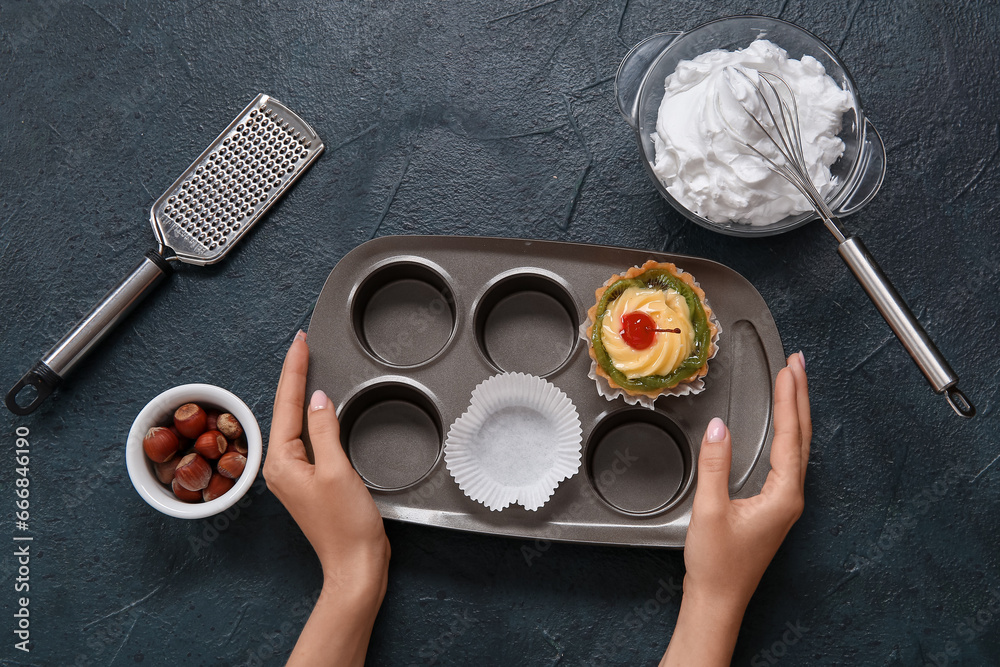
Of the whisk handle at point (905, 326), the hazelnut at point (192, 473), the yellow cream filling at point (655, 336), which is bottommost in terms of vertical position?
the whisk handle at point (905, 326)

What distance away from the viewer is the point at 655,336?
1764 millimetres

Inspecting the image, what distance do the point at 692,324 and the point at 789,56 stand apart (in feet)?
2.90

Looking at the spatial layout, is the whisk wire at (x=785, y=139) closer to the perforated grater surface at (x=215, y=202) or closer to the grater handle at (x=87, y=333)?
the perforated grater surface at (x=215, y=202)

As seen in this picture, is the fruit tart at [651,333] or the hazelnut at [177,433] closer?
the fruit tart at [651,333]

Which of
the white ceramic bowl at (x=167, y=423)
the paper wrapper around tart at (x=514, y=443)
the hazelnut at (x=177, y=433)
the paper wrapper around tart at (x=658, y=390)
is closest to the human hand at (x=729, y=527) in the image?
the paper wrapper around tart at (x=658, y=390)

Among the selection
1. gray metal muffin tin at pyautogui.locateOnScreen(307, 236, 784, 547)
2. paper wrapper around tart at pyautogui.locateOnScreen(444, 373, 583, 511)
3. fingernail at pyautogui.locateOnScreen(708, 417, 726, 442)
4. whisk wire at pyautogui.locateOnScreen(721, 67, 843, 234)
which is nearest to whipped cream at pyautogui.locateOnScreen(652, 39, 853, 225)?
whisk wire at pyautogui.locateOnScreen(721, 67, 843, 234)

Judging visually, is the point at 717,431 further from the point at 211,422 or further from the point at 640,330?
the point at 211,422

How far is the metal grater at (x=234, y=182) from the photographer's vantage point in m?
2.13

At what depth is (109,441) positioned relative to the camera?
7.02 feet

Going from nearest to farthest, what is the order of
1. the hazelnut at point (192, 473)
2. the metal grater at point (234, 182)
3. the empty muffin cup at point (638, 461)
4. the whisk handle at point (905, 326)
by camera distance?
the whisk handle at point (905, 326) → the hazelnut at point (192, 473) → the empty muffin cup at point (638, 461) → the metal grater at point (234, 182)

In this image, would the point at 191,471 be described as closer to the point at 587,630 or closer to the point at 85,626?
the point at 85,626

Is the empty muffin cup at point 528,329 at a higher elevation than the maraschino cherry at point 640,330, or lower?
lower

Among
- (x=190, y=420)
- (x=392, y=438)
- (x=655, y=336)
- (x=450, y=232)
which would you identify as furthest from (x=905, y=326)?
(x=190, y=420)

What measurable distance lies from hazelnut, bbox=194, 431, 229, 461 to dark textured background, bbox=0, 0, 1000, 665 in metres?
0.23
